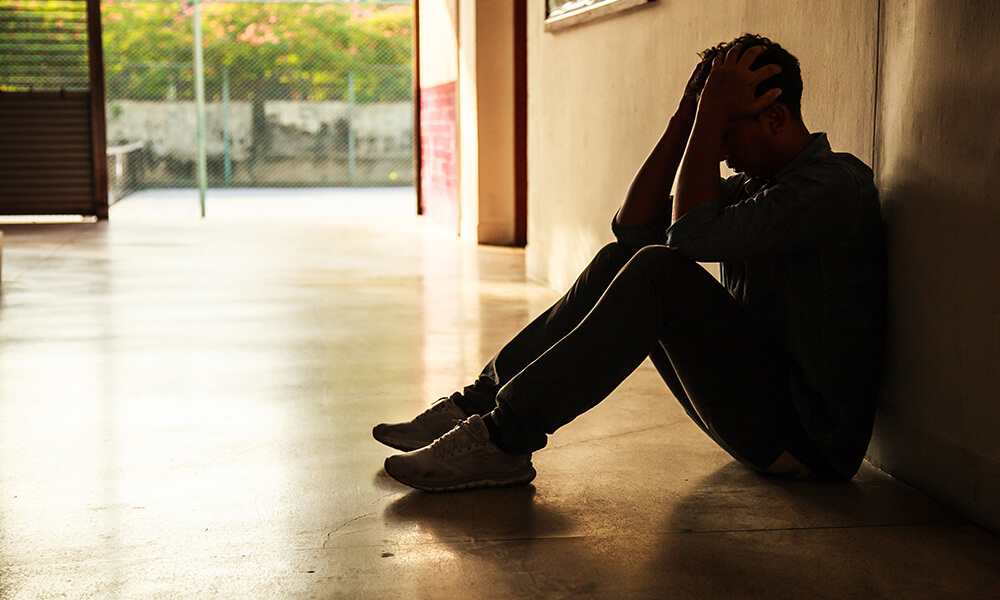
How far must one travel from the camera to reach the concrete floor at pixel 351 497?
1.91 m

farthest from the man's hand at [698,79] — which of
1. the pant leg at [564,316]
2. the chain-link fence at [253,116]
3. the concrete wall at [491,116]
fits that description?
the chain-link fence at [253,116]

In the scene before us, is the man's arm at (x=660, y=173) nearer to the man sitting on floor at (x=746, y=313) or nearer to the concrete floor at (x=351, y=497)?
the man sitting on floor at (x=746, y=313)

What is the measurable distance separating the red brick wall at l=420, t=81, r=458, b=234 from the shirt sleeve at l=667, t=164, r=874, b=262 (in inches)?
269

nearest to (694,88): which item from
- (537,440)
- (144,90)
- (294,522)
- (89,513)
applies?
(537,440)

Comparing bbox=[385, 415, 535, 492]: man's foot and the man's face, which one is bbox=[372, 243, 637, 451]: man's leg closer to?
bbox=[385, 415, 535, 492]: man's foot

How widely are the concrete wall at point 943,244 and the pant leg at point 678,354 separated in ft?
1.07

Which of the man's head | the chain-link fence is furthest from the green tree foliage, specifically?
the man's head

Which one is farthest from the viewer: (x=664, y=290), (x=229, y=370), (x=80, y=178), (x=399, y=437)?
(x=80, y=178)

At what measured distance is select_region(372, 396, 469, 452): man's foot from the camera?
255 cm

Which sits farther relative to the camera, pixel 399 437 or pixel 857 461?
pixel 399 437

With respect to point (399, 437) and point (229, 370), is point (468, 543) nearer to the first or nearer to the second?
point (399, 437)

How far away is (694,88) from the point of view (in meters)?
2.28

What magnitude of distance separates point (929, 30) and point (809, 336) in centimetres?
68

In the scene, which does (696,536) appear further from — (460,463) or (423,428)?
(423,428)
